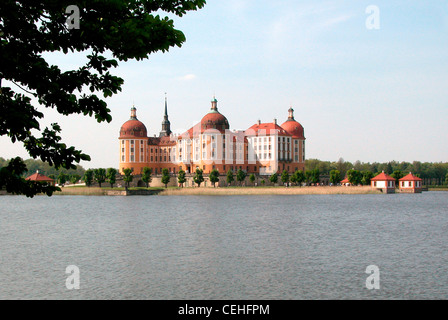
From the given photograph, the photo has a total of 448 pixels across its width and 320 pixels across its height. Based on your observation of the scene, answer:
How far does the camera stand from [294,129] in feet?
447

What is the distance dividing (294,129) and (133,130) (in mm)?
42936

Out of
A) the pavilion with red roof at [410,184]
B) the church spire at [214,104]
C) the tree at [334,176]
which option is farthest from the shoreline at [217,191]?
the church spire at [214,104]

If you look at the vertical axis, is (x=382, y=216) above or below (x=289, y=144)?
below

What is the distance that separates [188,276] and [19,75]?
16.1m

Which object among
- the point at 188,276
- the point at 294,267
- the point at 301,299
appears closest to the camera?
the point at 301,299

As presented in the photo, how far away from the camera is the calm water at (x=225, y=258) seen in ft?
68.1

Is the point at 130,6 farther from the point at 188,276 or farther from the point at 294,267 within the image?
the point at 294,267

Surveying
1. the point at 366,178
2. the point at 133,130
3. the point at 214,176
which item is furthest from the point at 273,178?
the point at 133,130

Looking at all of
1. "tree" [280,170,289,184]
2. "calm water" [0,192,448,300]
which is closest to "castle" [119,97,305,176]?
"tree" [280,170,289,184]

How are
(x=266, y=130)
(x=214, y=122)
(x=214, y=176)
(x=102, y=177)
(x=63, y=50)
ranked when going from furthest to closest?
(x=266, y=130), (x=214, y=122), (x=102, y=177), (x=214, y=176), (x=63, y=50)

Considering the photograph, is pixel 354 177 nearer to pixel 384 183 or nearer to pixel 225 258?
pixel 384 183

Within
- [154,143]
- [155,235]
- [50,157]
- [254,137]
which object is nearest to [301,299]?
[50,157]

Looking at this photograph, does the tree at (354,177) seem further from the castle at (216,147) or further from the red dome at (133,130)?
the red dome at (133,130)

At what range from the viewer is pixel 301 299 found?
19.3m
